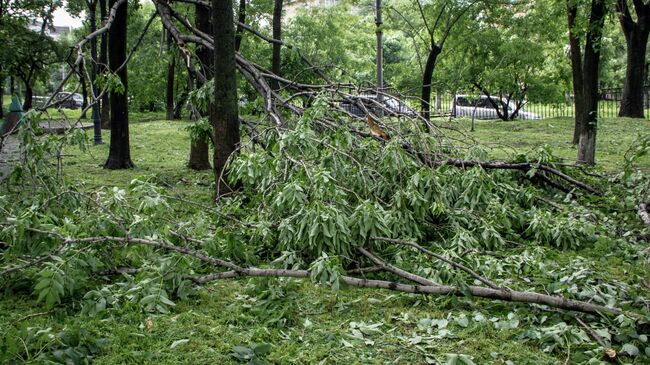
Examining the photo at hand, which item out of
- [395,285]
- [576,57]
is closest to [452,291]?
[395,285]

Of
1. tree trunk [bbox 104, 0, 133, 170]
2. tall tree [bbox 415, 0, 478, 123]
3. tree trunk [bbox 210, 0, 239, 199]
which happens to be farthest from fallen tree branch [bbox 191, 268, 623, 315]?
tall tree [bbox 415, 0, 478, 123]

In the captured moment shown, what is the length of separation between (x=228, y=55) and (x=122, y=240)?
2.84 metres

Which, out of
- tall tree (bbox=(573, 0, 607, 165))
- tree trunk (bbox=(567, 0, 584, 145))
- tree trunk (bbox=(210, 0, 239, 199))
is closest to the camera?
tree trunk (bbox=(210, 0, 239, 199))

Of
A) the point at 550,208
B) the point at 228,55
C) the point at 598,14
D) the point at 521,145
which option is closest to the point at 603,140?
the point at 521,145

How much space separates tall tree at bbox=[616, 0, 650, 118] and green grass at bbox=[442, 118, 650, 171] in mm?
1815

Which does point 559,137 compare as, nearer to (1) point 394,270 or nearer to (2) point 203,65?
(2) point 203,65

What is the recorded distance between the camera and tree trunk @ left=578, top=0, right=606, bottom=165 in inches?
333

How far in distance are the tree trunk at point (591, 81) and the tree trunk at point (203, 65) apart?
5270 millimetres

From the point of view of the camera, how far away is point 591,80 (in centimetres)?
893

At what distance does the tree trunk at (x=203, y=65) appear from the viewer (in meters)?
8.70

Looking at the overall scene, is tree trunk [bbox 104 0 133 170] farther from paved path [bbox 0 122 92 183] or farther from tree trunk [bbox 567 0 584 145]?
tree trunk [bbox 567 0 584 145]

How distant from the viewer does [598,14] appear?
336 inches

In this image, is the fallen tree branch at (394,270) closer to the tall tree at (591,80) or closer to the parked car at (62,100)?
the parked car at (62,100)

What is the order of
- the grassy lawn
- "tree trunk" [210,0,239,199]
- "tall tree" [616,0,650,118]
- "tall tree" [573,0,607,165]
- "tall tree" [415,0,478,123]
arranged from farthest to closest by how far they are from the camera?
1. "tall tree" [616,0,650,118]
2. "tall tree" [415,0,478,123]
3. "tall tree" [573,0,607,165]
4. "tree trunk" [210,0,239,199]
5. the grassy lawn
